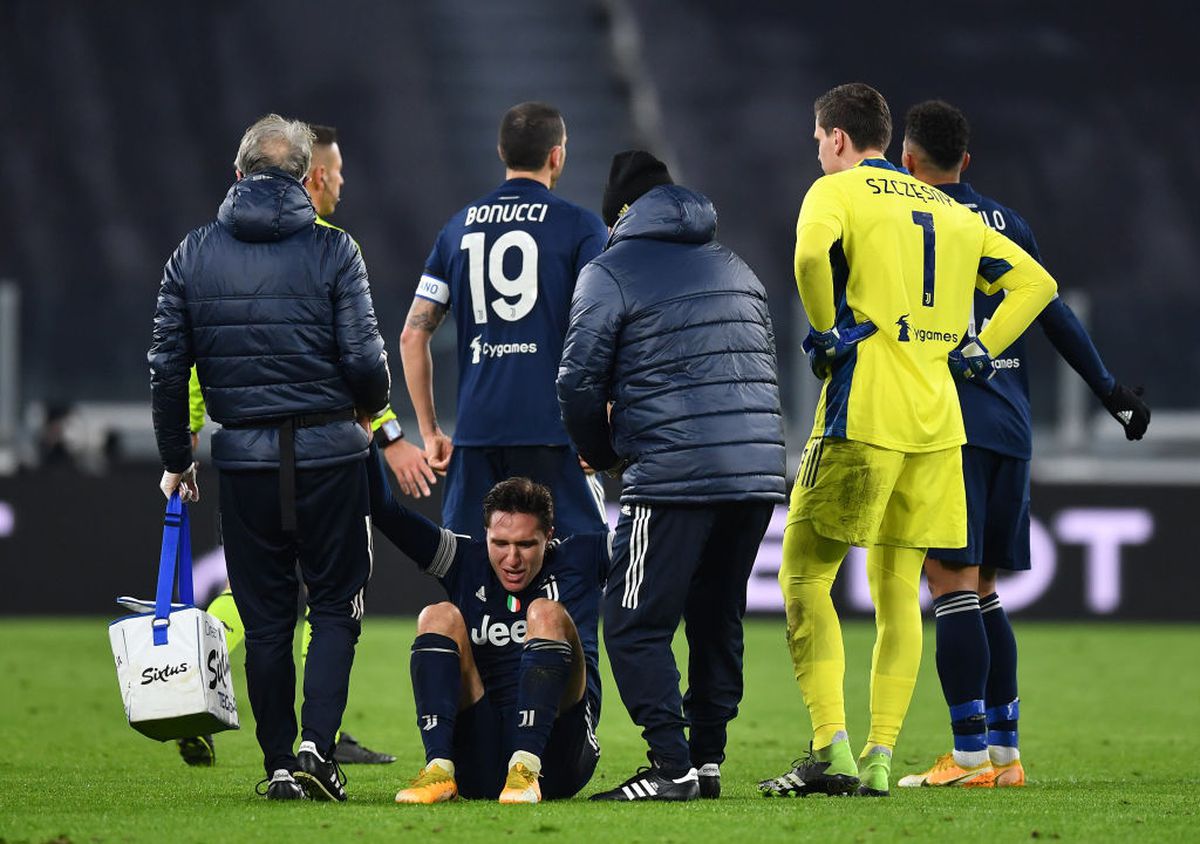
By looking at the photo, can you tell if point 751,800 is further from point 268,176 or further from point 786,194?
point 786,194

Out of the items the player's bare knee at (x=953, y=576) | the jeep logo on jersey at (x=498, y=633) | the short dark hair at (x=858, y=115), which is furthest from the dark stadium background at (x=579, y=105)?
the jeep logo on jersey at (x=498, y=633)

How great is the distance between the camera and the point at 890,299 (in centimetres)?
570

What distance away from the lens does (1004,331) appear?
6000 mm

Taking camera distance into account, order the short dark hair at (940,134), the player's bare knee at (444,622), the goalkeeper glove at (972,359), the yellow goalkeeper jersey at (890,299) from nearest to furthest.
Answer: the player's bare knee at (444,622) < the yellow goalkeeper jersey at (890,299) < the goalkeeper glove at (972,359) < the short dark hair at (940,134)

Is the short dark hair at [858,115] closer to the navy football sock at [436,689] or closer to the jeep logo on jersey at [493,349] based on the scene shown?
the jeep logo on jersey at [493,349]

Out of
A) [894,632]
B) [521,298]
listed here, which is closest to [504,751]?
[894,632]

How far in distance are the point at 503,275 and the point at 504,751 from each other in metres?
1.80

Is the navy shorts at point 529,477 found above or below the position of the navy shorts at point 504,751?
above

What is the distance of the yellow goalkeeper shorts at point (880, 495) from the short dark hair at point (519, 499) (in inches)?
29.9

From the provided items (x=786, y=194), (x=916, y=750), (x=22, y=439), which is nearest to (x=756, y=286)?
(x=916, y=750)

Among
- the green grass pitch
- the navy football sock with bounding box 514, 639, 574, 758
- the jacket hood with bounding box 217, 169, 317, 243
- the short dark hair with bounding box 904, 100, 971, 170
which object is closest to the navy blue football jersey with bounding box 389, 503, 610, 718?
the navy football sock with bounding box 514, 639, 574, 758

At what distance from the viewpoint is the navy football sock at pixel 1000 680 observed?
6.39 meters

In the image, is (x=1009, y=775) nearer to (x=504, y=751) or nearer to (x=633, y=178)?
(x=504, y=751)

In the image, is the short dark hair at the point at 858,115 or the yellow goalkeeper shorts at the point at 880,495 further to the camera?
the short dark hair at the point at 858,115
